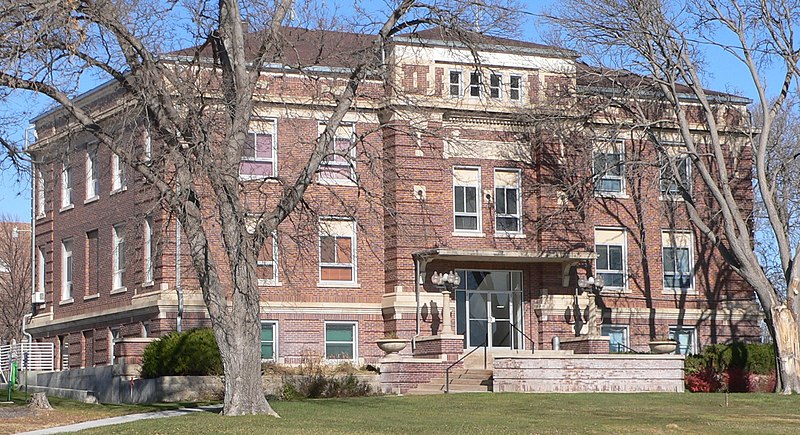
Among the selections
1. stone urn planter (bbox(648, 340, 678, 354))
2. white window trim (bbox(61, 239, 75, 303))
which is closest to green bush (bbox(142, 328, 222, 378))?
white window trim (bbox(61, 239, 75, 303))

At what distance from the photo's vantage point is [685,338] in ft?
140

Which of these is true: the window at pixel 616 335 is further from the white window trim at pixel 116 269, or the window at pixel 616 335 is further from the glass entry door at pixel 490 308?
the white window trim at pixel 116 269

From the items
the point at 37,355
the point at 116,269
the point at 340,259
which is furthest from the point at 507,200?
the point at 37,355

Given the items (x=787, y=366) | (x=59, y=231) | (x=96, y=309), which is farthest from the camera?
(x=59, y=231)

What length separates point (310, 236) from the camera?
79.5 feet

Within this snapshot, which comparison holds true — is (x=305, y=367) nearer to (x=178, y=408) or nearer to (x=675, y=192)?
(x=178, y=408)

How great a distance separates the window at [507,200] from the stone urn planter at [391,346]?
6.36 metres

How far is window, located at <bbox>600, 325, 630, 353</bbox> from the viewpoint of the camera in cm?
4109

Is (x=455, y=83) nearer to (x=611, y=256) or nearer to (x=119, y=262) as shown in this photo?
(x=611, y=256)

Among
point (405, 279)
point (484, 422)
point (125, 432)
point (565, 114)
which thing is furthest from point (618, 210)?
point (125, 432)

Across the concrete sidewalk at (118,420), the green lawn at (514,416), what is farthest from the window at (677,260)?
the concrete sidewalk at (118,420)

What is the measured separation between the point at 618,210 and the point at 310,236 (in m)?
19.9

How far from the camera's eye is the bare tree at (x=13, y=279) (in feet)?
203

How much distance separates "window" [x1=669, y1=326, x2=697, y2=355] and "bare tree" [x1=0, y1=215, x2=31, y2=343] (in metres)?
33.8
